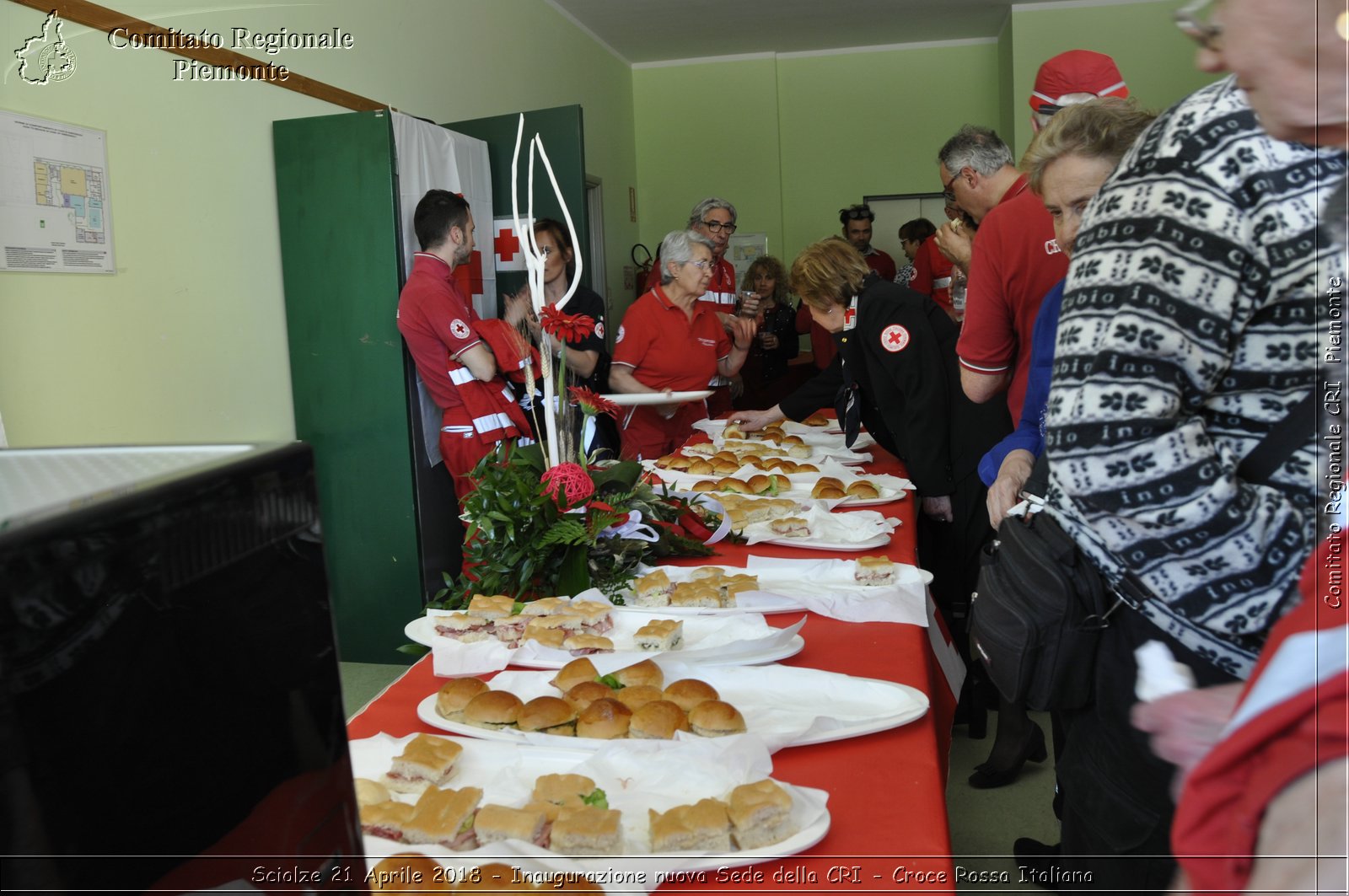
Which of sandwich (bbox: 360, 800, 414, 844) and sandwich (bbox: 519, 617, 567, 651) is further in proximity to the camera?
sandwich (bbox: 519, 617, 567, 651)

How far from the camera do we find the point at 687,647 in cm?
158

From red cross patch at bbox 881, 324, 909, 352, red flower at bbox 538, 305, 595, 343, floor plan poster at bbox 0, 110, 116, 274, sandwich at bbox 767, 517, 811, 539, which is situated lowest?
sandwich at bbox 767, 517, 811, 539

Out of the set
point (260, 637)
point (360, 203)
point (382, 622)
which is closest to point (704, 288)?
point (360, 203)

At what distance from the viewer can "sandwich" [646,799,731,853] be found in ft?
3.26

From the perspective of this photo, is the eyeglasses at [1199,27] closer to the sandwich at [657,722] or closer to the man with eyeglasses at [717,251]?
the sandwich at [657,722]

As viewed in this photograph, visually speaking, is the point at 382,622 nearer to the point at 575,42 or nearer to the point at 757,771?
the point at 757,771

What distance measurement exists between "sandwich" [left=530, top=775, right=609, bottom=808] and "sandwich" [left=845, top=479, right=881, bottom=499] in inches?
67.1

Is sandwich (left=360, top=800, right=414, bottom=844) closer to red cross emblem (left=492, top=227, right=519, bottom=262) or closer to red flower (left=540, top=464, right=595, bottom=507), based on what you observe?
red flower (left=540, top=464, right=595, bottom=507)

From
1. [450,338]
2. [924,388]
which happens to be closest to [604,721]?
[924,388]

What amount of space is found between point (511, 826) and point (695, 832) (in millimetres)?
181

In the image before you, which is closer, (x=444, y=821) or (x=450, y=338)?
(x=444, y=821)

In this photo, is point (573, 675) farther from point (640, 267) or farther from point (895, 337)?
point (640, 267)

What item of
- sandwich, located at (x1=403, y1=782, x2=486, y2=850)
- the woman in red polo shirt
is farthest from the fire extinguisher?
sandwich, located at (x1=403, y1=782, x2=486, y2=850)

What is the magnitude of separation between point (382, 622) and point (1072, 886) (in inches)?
124
